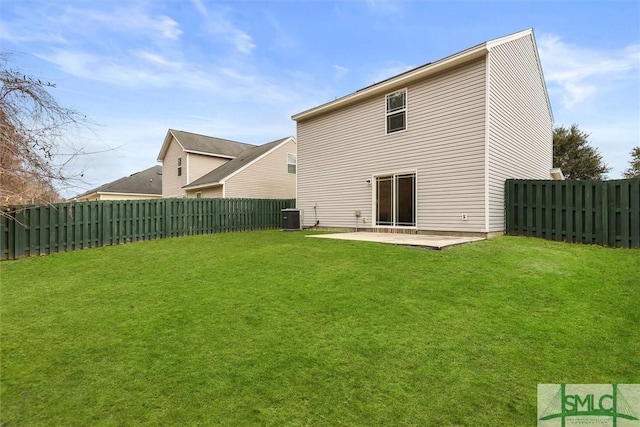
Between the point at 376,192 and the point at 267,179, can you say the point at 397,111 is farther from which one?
the point at 267,179

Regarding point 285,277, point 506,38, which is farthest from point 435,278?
point 506,38

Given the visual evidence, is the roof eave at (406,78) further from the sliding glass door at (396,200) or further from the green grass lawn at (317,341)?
the green grass lawn at (317,341)

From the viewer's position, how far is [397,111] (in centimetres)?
1122

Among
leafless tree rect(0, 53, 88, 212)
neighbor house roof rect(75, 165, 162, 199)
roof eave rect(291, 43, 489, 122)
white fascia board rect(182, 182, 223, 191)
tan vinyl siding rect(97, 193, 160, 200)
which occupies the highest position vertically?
roof eave rect(291, 43, 489, 122)

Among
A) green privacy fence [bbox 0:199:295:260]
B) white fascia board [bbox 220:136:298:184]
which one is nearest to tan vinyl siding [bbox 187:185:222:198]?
white fascia board [bbox 220:136:298:184]

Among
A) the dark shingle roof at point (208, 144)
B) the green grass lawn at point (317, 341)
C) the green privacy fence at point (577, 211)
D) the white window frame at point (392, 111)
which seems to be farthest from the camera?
the dark shingle roof at point (208, 144)

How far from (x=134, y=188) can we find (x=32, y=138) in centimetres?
2815

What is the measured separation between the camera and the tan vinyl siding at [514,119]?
362 inches

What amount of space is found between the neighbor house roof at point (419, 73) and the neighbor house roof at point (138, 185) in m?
21.7

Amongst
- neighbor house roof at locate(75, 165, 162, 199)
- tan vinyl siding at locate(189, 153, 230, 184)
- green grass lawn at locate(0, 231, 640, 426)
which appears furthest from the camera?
neighbor house roof at locate(75, 165, 162, 199)

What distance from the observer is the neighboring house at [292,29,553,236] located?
909 centimetres

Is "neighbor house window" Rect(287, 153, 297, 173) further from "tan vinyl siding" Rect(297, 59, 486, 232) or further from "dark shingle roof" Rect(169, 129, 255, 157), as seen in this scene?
"tan vinyl siding" Rect(297, 59, 486, 232)

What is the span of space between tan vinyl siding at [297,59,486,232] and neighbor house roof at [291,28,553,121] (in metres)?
0.22

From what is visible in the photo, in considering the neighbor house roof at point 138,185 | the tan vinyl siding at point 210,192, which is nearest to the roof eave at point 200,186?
the tan vinyl siding at point 210,192
